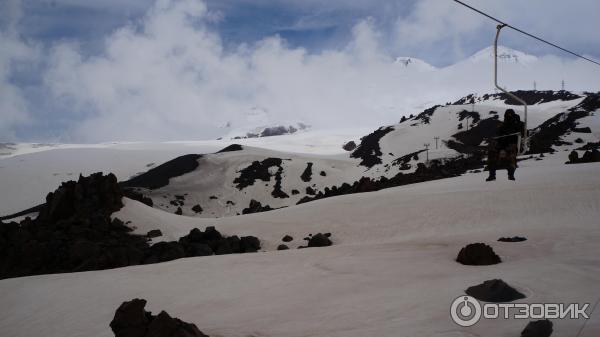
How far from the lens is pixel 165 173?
52094 millimetres

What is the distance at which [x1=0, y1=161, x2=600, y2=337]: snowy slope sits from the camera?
15.6ft

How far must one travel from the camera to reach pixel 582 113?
53.6 m

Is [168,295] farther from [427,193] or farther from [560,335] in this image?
[427,193]

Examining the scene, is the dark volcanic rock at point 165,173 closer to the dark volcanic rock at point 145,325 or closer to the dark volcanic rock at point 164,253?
the dark volcanic rock at point 164,253

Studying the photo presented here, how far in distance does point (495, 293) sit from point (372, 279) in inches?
85.5

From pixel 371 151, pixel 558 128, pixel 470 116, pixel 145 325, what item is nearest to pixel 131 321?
pixel 145 325

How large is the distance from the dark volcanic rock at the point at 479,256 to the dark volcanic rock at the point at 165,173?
141ft

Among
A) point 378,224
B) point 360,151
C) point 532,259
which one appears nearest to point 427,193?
point 378,224

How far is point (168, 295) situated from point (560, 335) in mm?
5838

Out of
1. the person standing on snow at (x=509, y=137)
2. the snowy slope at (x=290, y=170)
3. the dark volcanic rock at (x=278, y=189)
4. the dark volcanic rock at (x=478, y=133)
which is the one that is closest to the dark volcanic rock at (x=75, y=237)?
the person standing on snow at (x=509, y=137)

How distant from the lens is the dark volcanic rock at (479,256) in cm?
678

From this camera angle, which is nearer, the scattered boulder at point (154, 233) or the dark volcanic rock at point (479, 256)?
the dark volcanic rock at point (479, 256)

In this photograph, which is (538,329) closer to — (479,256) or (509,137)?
(479,256)

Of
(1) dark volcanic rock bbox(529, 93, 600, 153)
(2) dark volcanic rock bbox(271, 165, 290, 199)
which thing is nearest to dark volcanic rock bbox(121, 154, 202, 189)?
(2) dark volcanic rock bbox(271, 165, 290, 199)
